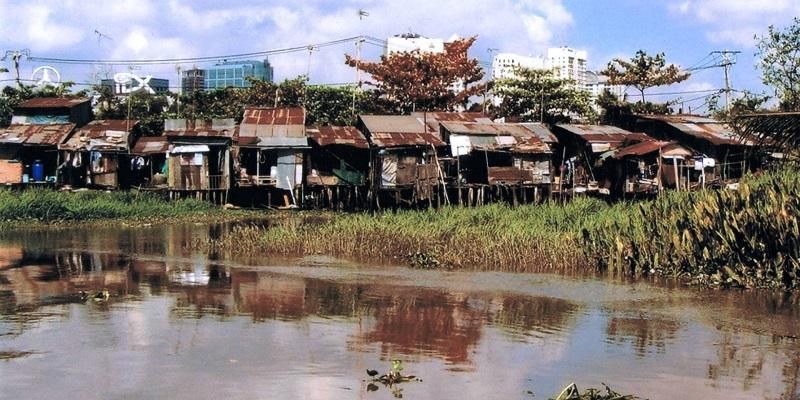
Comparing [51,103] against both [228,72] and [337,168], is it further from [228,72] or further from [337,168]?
[228,72]

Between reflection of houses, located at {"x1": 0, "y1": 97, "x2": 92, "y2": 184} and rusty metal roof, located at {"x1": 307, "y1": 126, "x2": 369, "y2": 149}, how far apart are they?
9034 millimetres

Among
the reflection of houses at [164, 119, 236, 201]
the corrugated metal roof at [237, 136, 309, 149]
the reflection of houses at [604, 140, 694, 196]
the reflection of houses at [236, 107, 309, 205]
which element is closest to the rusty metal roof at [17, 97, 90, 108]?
the reflection of houses at [164, 119, 236, 201]

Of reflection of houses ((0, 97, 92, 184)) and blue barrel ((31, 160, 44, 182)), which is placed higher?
reflection of houses ((0, 97, 92, 184))

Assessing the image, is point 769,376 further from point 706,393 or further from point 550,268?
point 550,268

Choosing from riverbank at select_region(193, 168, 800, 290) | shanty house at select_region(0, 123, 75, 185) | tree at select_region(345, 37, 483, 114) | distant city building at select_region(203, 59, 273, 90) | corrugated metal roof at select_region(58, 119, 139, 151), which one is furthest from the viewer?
distant city building at select_region(203, 59, 273, 90)

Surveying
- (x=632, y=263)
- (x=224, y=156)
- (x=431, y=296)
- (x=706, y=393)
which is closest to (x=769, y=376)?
(x=706, y=393)

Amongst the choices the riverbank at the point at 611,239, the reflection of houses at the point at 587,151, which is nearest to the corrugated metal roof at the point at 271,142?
the riverbank at the point at 611,239

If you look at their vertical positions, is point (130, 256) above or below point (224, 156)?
below

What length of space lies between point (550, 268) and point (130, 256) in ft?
28.8

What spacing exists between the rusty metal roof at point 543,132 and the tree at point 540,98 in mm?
2959

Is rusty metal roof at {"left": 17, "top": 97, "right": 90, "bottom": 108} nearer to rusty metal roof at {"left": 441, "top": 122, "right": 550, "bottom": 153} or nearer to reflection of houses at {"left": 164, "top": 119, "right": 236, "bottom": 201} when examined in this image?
reflection of houses at {"left": 164, "top": 119, "right": 236, "bottom": 201}

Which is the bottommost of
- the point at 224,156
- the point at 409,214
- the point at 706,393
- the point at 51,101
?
the point at 706,393

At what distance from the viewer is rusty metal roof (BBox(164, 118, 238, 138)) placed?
2931cm

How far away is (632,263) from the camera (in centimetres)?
1484
